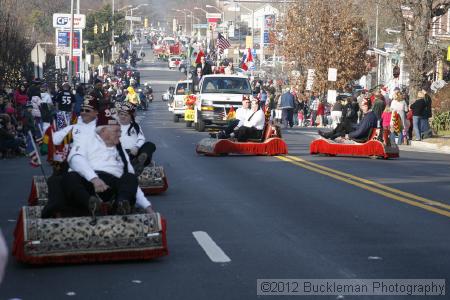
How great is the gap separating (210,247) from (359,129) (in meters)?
14.3

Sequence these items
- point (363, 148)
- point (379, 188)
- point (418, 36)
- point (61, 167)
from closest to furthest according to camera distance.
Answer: point (61, 167), point (379, 188), point (363, 148), point (418, 36)

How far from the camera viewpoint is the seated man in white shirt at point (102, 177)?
1015cm

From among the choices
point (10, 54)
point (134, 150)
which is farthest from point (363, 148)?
point (10, 54)

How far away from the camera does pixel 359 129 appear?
2458 cm

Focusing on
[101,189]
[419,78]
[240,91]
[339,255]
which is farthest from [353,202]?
[419,78]

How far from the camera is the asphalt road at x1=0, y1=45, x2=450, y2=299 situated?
8969 mm

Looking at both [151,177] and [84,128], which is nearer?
[84,128]

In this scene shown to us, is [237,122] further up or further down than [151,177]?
further up

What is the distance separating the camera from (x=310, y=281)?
29.1ft

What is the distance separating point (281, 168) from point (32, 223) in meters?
11.8

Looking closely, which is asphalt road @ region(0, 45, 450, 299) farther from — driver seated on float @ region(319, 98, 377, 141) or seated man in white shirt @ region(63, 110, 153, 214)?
driver seated on float @ region(319, 98, 377, 141)

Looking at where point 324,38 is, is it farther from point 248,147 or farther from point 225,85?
point 248,147

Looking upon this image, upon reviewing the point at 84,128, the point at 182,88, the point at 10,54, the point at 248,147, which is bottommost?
the point at 248,147

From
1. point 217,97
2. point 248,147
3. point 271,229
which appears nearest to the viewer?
point 271,229
